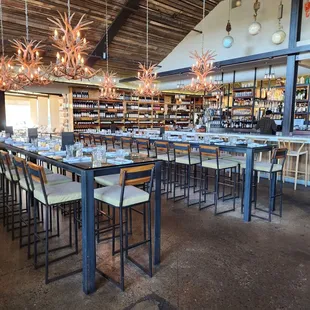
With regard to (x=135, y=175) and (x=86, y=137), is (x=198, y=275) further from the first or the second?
(x=86, y=137)

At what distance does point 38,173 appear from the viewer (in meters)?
2.12

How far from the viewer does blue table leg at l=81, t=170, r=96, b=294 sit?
2002 millimetres

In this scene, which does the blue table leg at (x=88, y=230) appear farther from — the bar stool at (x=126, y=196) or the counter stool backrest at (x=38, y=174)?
the counter stool backrest at (x=38, y=174)

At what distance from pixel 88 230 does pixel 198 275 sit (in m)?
1.04

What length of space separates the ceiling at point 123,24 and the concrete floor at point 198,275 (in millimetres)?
5526

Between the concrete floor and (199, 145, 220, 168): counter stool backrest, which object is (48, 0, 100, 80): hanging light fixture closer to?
(199, 145, 220, 168): counter stool backrest

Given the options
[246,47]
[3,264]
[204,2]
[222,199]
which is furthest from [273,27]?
[3,264]

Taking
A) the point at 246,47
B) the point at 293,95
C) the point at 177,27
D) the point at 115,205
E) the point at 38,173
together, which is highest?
the point at 177,27

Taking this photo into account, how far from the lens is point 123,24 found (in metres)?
7.87

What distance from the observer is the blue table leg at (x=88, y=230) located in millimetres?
2002

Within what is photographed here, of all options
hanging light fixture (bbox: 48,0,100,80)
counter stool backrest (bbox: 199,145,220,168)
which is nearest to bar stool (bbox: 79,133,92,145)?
hanging light fixture (bbox: 48,0,100,80)

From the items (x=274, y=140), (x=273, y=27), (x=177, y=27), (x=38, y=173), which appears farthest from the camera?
(x=177, y=27)

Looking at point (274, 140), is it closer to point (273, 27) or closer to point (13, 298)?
point (273, 27)

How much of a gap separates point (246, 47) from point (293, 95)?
2.26 meters
